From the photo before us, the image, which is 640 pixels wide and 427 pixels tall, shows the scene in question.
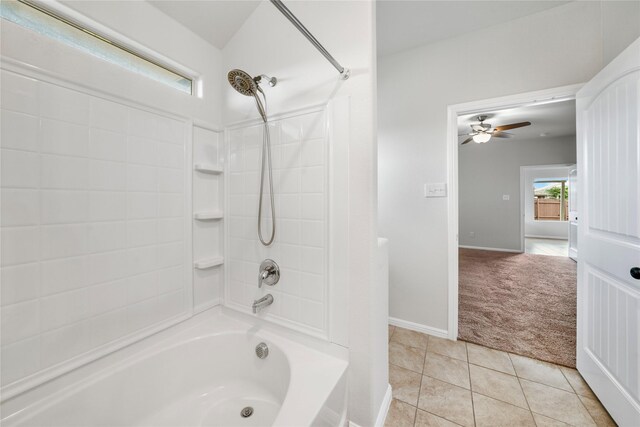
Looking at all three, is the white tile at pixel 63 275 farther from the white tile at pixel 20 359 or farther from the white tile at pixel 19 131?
the white tile at pixel 19 131

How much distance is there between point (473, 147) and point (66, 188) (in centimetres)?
700

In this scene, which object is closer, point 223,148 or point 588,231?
point 588,231

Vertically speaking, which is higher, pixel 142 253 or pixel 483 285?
pixel 142 253

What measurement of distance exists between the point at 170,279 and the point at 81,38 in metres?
1.28

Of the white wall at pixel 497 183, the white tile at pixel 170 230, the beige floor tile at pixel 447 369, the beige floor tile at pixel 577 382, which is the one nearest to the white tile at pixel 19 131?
the white tile at pixel 170 230

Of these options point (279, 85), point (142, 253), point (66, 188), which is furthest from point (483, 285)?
point (66, 188)

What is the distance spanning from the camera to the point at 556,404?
4.79ft

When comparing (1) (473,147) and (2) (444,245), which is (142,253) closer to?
(2) (444,245)

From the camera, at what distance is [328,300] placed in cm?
131

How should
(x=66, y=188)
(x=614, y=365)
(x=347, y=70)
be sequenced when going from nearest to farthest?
(x=66, y=188) < (x=347, y=70) < (x=614, y=365)

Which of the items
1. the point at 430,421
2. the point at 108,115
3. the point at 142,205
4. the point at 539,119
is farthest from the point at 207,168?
the point at 539,119

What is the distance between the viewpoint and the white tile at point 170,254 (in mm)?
1416

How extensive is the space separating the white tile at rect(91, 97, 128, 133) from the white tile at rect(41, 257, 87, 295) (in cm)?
64

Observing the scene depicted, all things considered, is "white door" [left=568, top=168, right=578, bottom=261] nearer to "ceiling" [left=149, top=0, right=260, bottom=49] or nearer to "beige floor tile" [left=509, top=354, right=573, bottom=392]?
"beige floor tile" [left=509, top=354, right=573, bottom=392]
